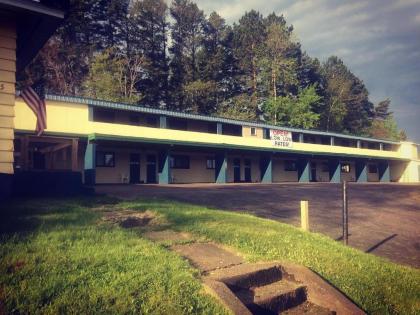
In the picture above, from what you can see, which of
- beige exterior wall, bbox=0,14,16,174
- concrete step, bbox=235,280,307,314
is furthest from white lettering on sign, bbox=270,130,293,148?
concrete step, bbox=235,280,307,314

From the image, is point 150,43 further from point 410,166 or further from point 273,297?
point 273,297

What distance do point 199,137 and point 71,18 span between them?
76.9 feet

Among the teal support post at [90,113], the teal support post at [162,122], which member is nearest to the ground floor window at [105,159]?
the teal support post at [90,113]

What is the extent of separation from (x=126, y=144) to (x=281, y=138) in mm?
15837

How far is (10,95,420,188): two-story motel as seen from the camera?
19.8 metres

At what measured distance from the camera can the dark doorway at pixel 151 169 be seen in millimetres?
26266

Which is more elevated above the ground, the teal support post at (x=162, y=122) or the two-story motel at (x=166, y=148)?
the teal support post at (x=162, y=122)

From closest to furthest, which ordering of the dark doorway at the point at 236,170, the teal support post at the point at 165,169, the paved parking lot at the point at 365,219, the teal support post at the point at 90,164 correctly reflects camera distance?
the paved parking lot at the point at 365,219, the teal support post at the point at 90,164, the teal support post at the point at 165,169, the dark doorway at the point at 236,170

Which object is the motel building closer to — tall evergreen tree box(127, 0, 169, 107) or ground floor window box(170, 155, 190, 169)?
ground floor window box(170, 155, 190, 169)

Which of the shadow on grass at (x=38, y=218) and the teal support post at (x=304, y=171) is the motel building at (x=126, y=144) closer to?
the teal support post at (x=304, y=171)

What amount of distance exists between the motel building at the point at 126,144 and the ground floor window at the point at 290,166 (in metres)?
0.11

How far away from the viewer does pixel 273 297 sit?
14.6 feet

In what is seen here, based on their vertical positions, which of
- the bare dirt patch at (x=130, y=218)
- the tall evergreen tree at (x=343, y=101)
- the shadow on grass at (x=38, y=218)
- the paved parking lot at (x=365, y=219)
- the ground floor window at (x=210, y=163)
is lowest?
the paved parking lot at (x=365, y=219)

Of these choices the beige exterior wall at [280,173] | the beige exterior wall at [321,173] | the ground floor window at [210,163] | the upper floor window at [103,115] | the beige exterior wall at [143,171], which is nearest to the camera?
the upper floor window at [103,115]
